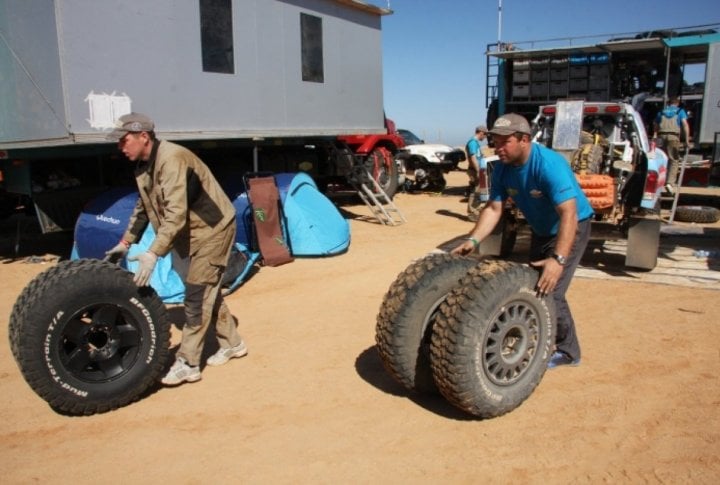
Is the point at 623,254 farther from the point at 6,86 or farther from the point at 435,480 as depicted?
the point at 6,86

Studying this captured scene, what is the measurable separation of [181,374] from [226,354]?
508 millimetres

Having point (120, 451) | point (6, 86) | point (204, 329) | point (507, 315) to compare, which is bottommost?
point (120, 451)

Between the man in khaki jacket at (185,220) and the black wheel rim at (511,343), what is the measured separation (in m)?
2.05

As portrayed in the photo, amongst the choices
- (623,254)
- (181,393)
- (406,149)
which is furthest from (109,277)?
(406,149)

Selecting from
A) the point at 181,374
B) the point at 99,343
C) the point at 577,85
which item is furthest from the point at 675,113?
the point at 99,343

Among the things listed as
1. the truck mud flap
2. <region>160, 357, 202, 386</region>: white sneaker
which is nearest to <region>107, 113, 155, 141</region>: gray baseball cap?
<region>160, 357, 202, 386</region>: white sneaker

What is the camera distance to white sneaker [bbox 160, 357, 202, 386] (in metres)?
4.19

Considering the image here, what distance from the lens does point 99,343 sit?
3.96m

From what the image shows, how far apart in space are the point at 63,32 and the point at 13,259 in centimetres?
357

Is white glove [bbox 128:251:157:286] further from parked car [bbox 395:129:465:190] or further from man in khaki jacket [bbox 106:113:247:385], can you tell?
parked car [bbox 395:129:465:190]

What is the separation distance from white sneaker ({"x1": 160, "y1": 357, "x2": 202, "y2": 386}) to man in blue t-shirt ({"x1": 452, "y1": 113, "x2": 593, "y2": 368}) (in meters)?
2.08

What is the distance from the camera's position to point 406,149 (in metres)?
16.7

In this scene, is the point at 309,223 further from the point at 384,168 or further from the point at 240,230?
the point at 384,168

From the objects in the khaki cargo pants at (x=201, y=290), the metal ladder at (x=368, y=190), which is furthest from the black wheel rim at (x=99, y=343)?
the metal ladder at (x=368, y=190)
